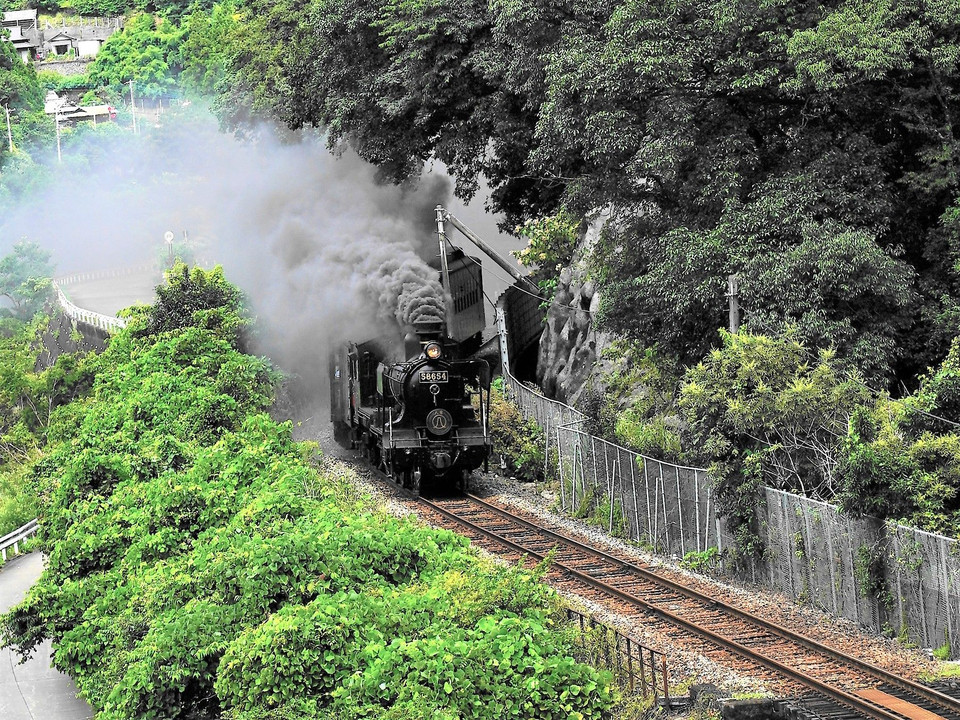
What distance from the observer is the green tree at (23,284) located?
187 feet

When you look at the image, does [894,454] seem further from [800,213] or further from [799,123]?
[799,123]

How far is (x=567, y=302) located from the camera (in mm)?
38531

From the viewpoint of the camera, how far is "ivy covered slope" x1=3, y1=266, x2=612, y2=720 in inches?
395

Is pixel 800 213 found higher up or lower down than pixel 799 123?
lower down

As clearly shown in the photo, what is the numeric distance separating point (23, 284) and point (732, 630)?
47301 mm

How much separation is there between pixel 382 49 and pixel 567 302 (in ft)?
32.8

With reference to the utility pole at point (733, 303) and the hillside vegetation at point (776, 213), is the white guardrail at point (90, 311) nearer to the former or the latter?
the hillside vegetation at point (776, 213)

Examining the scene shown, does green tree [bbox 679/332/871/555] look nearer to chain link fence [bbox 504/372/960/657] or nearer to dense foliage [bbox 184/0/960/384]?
chain link fence [bbox 504/372/960/657]

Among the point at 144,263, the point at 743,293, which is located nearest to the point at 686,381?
the point at 743,293

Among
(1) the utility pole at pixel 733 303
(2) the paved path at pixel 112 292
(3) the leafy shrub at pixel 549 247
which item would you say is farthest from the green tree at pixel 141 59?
(1) the utility pole at pixel 733 303

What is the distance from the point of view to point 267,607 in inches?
465

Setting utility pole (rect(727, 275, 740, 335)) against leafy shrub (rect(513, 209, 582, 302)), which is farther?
leafy shrub (rect(513, 209, 582, 302))

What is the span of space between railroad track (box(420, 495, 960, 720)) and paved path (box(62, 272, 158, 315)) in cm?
3883

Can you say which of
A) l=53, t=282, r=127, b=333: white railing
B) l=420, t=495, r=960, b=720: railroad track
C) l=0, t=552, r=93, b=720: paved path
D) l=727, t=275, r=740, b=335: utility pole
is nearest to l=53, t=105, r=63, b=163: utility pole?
l=53, t=282, r=127, b=333: white railing
